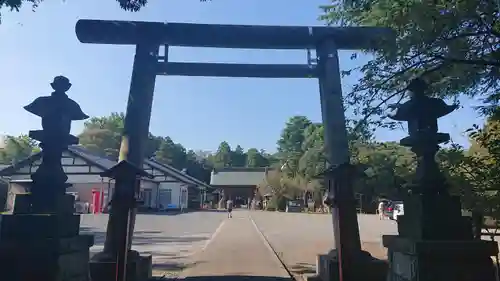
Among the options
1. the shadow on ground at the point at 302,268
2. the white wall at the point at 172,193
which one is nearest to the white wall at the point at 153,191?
the white wall at the point at 172,193

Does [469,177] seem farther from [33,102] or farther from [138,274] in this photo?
[33,102]

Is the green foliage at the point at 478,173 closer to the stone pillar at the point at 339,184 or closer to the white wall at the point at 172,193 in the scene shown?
the stone pillar at the point at 339,184

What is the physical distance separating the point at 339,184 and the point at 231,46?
3.25 m

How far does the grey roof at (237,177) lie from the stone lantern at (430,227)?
5434cm

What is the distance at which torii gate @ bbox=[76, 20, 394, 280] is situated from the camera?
6.69 m

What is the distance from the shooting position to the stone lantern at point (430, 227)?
13.5 ft

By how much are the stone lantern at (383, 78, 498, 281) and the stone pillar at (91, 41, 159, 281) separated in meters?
3.67

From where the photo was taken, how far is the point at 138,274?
6.59m

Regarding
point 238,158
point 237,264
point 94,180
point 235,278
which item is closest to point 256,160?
point 238,158

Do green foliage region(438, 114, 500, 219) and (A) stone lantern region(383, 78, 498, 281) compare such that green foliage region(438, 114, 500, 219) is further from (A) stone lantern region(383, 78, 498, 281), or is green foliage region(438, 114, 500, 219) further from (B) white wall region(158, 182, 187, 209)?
(B) white wall region(158, 182, 187, 209)

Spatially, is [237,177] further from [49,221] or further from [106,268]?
[49,221]

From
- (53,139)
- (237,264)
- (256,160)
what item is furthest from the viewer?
(256,160)

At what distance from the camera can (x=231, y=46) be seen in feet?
24.6

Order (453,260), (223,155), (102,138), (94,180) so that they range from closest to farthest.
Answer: (453,260), (94,180), (102,138), (223,155)
